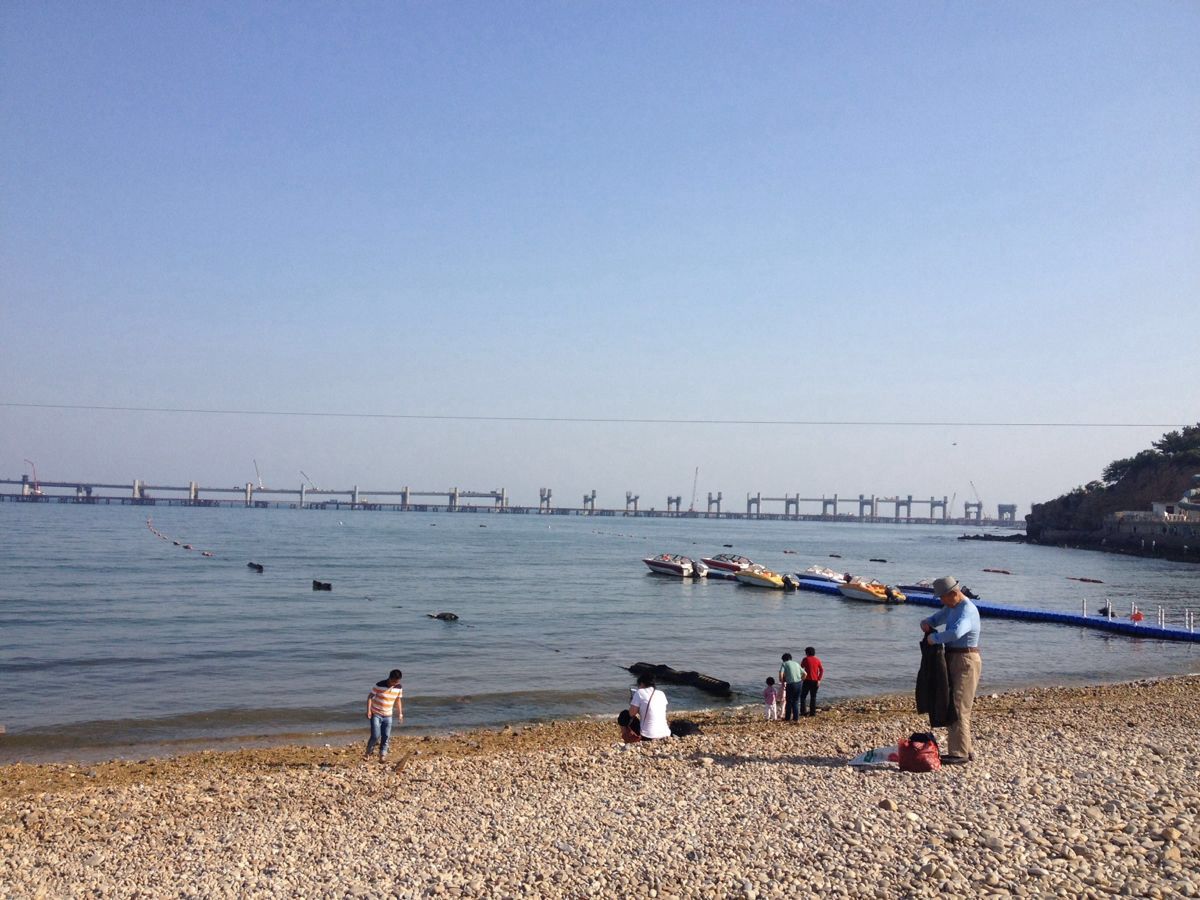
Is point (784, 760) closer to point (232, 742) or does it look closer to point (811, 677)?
point (811, 677)

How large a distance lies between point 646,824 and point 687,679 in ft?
39.6

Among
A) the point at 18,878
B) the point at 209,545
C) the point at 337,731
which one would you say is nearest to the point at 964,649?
the point at 18,878

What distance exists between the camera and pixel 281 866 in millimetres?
7109

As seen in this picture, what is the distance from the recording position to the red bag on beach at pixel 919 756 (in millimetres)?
9086

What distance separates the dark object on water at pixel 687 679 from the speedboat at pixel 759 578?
28552 mm

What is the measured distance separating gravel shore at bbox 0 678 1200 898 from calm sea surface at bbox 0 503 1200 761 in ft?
17.6

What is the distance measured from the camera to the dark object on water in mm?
18766

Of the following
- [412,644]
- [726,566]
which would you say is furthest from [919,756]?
[726,566]

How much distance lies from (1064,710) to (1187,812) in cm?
699

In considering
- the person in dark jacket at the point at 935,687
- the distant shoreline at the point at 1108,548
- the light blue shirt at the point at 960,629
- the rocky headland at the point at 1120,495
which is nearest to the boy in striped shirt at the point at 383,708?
the person in dark jacket at the point at 935,687

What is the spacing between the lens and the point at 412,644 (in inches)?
1000

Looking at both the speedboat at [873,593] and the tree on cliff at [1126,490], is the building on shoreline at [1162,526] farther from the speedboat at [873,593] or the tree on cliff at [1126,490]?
the speedboat at [873,593]

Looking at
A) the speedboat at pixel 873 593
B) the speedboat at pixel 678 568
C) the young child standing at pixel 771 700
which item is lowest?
the speedboat at pixel 678 568

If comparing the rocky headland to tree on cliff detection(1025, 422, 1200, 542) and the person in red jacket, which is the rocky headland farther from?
the person in red jacket
